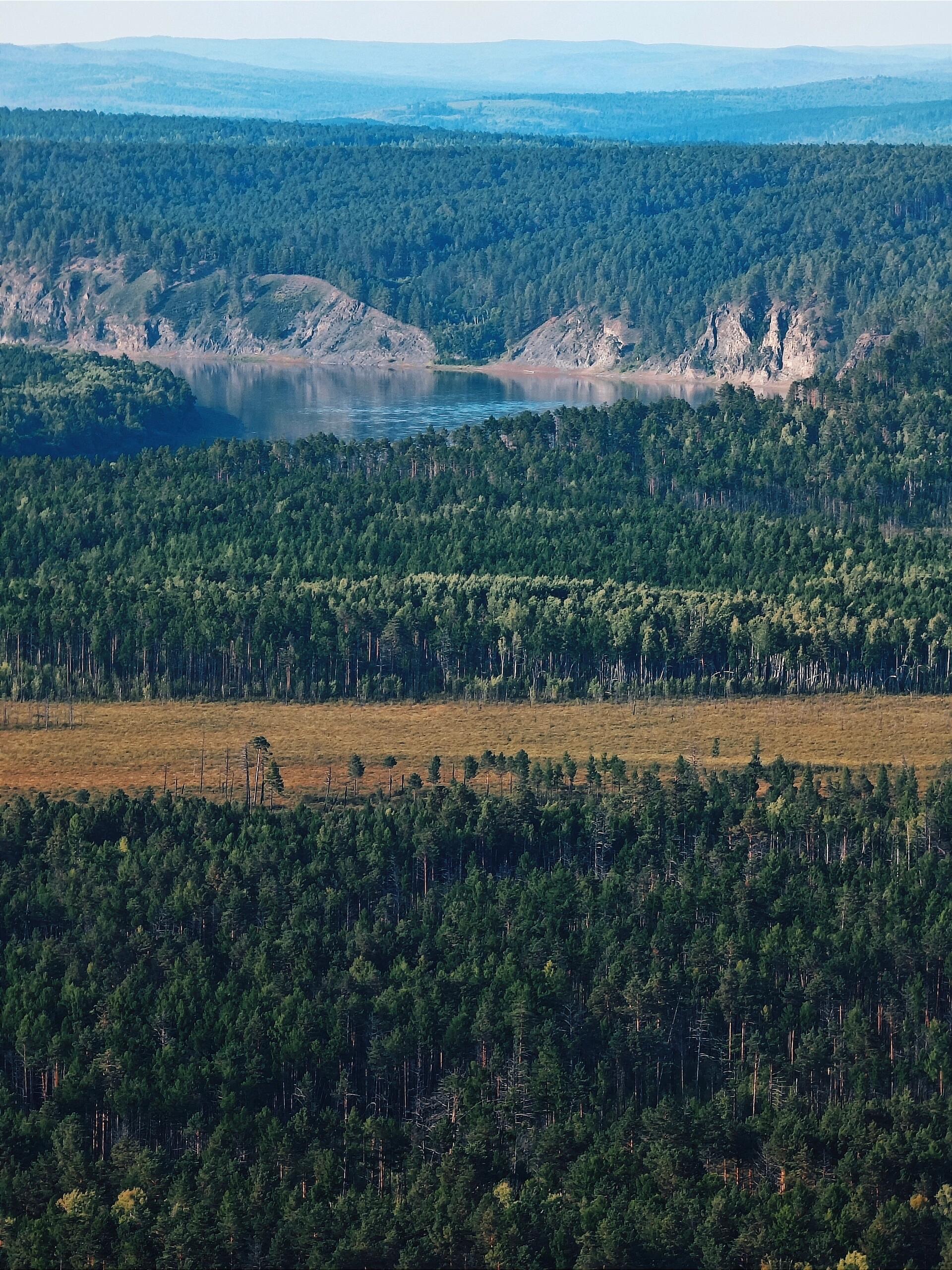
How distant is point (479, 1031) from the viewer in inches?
3942

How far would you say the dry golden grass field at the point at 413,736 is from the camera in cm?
14288

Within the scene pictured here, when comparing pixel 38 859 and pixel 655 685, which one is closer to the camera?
pixel 38 859

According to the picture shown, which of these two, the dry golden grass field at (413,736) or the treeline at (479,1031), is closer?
the treeline at (479,1031)

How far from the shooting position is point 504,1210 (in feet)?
283

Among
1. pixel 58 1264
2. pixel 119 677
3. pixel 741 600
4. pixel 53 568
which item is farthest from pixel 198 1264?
pixel 53 568

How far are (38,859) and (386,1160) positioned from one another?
Answer: 111ft

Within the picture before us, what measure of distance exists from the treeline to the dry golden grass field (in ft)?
45.2

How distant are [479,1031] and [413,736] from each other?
52.4 metres

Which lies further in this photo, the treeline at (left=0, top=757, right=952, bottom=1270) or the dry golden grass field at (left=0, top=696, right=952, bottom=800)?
the dry golden grass field at (left=0, top=696, right=952, bottom=800)

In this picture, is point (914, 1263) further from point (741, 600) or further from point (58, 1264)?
point (741, 600)

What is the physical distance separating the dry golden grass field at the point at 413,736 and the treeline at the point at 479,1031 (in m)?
13.8

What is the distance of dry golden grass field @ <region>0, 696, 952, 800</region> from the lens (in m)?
143

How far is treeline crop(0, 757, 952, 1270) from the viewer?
86.1 metres

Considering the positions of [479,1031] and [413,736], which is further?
[413,736]
